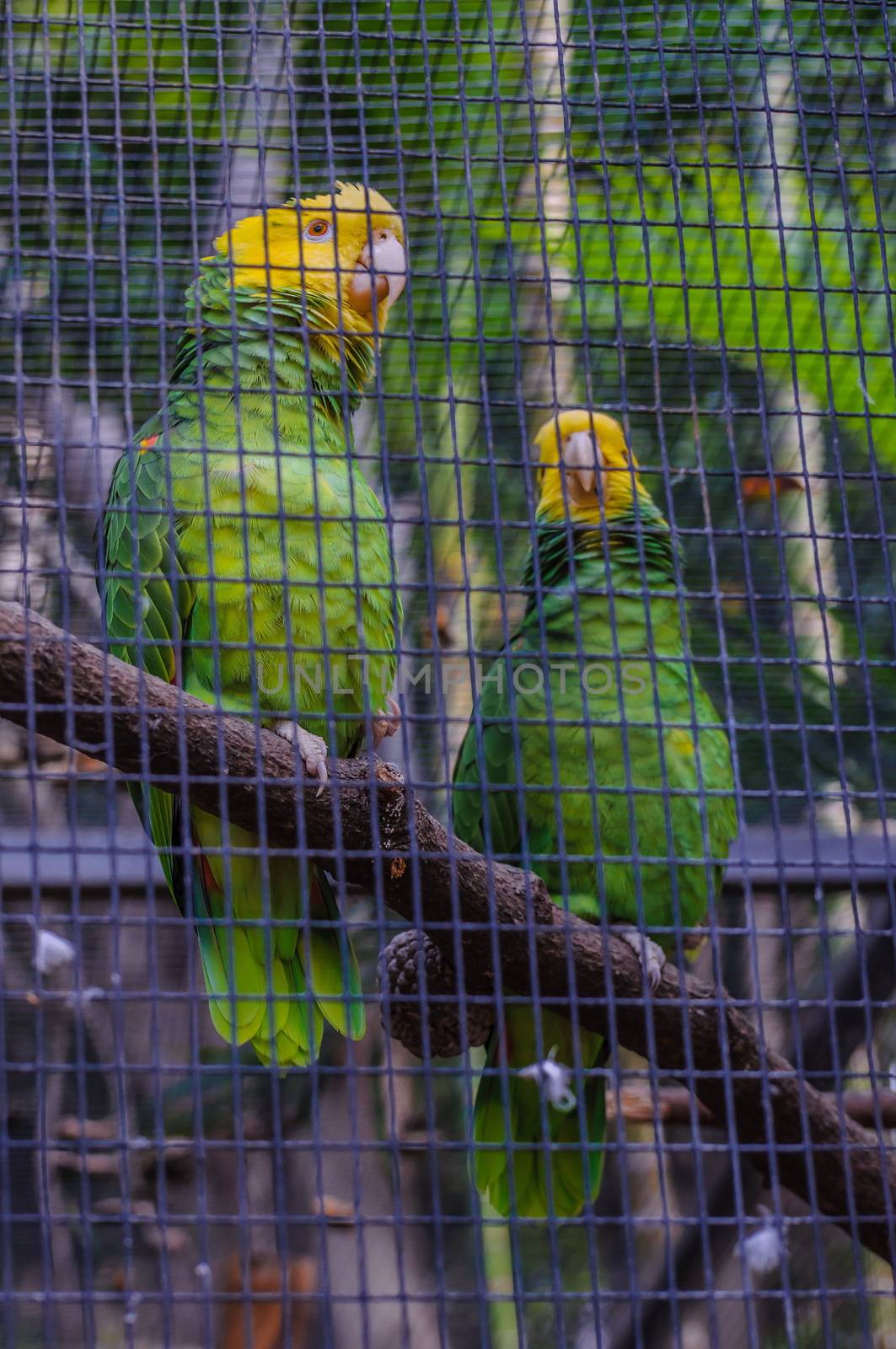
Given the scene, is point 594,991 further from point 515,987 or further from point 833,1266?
point 833,1266

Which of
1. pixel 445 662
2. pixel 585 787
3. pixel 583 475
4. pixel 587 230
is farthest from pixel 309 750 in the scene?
pixel 445 662

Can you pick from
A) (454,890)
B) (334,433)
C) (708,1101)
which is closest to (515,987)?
(708,1101)

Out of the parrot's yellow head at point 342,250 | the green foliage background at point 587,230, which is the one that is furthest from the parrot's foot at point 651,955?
the parrot's yellow head at point 342,250

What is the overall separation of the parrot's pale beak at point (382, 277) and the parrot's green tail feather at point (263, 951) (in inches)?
41.0

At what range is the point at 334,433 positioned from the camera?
2480 millimetres

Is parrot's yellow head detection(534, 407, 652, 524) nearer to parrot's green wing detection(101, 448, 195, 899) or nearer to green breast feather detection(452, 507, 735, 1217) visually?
green breast feather detection(452, 507, 735, 1217)

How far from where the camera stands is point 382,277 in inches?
105

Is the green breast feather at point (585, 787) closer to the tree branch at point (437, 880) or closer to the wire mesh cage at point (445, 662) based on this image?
the wire mesh cage at point (445, 662)

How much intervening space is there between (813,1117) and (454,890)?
102cm

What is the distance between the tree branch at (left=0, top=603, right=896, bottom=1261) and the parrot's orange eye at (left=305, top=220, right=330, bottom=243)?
3.88 ft

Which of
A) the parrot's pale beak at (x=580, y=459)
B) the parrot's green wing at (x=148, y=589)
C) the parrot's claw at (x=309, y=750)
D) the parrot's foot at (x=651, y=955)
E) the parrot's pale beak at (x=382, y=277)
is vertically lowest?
the parrot's foot at (x=651, y=955)

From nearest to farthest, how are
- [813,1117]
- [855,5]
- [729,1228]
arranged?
[855,5], [813,1117], [729,1228]

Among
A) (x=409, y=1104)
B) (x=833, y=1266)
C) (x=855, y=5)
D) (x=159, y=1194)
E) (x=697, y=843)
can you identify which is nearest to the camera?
(x=159, y=1194)

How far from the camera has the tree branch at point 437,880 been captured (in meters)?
1.75
